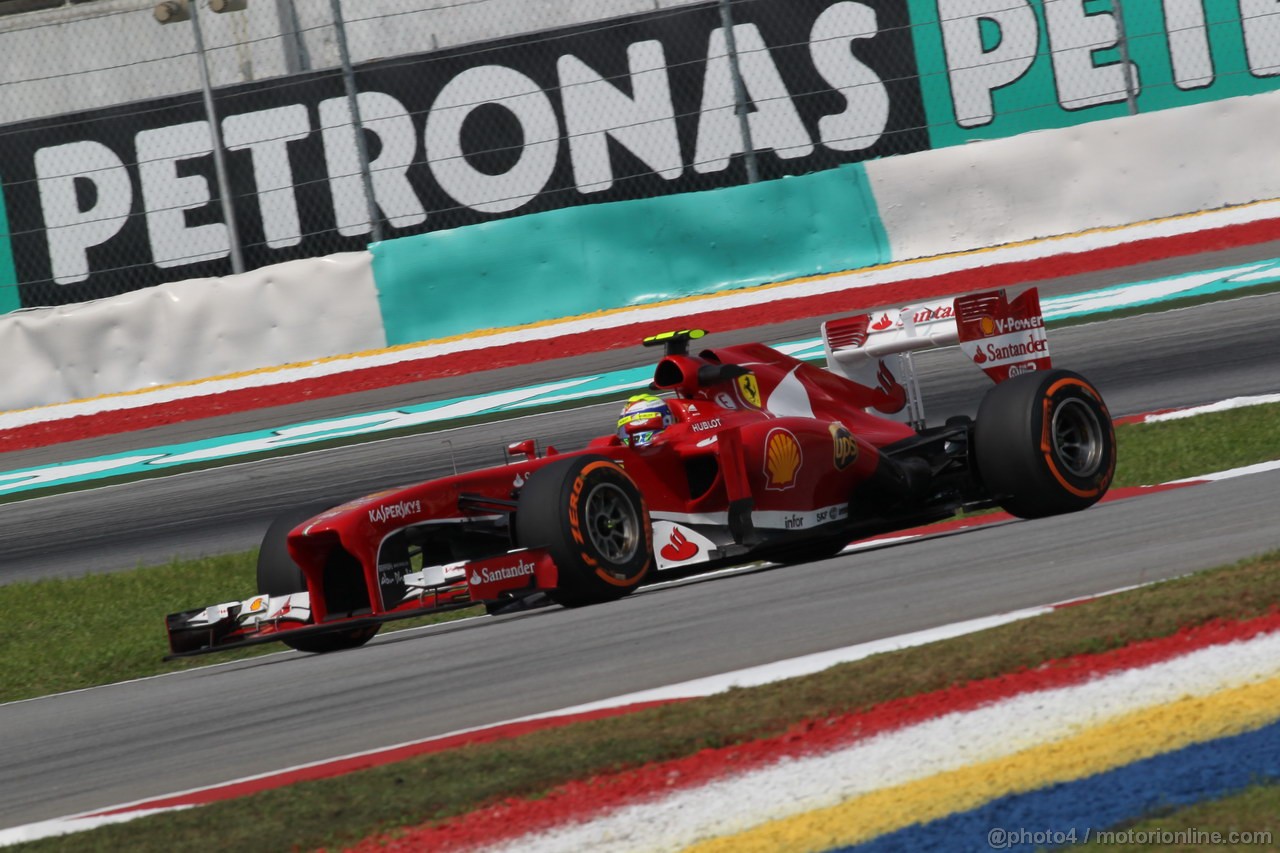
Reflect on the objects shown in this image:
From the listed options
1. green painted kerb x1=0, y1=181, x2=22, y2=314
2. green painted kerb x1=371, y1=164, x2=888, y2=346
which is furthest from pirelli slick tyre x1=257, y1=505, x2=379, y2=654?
green painted kerb x1=0, y1=181, x2=22, y2=314

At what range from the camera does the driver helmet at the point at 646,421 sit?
7258 mm

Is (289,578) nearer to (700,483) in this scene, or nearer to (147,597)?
(700,483)

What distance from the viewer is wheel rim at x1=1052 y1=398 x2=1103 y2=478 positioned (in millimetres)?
7652

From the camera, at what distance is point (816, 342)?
12.8 meters

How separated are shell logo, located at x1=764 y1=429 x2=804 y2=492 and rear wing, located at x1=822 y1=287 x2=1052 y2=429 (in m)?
0.97

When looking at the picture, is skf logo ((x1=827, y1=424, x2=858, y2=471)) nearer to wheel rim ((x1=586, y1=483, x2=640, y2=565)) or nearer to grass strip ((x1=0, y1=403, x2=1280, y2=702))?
wheel rim ((x1=586, y1=483, x2=640, y2=565))

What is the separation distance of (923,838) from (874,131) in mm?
13241

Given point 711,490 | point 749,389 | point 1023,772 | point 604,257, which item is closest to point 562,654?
point 711,490

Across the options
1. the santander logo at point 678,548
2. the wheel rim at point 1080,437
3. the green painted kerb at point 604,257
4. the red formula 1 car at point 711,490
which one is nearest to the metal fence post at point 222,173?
the green painted kerb at point 604,257

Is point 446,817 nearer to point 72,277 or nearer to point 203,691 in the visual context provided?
point 203,691

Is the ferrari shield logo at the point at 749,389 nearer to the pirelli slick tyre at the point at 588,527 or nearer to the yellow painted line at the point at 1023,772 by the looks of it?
the pirelli slick tyre at the point at 588,527

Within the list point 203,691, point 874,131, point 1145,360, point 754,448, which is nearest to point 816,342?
point 1145,360

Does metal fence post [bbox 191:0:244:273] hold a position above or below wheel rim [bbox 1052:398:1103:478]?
above

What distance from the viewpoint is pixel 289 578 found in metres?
6.95
